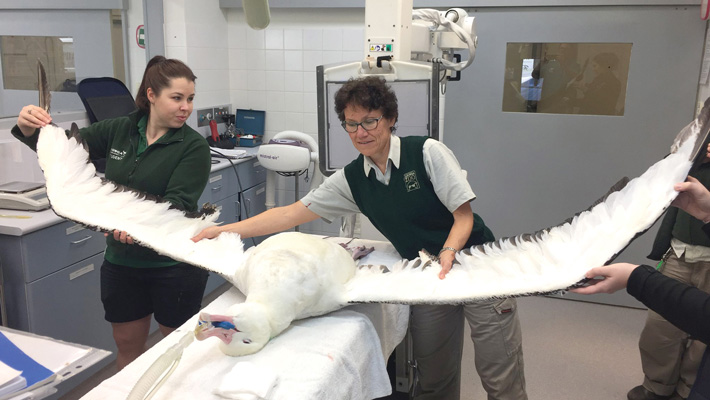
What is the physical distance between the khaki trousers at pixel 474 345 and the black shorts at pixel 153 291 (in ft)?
2.76

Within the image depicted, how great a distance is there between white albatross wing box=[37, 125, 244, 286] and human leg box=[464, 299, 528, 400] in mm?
873

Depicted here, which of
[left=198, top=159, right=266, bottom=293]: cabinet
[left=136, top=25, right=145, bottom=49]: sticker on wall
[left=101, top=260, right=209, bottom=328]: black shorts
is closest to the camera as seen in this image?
[left=101, top=260, right=209, bottom=328]: black shorts

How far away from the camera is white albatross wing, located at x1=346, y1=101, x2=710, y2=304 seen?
1275mm

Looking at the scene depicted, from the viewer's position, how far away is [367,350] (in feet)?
5.13

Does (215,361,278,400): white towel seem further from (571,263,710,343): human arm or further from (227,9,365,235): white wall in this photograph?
(227,9,365,235): white wall

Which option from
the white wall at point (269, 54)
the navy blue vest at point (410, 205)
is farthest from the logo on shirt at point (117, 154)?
the white wall at point (269, 54)

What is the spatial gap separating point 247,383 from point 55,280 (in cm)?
175

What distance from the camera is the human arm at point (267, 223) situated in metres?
1.91

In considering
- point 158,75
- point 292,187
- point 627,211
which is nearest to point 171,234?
point 158,75

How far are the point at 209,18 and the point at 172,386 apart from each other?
3.61 m

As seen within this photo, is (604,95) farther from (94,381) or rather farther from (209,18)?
(94,381)

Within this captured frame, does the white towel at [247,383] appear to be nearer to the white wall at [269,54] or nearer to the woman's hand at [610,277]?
the woman's hand at [610,277]

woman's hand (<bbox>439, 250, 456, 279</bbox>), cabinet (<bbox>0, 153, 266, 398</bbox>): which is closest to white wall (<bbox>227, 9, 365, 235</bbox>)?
cabinet (<bbox>0, 153, 266, 398</bbox>)

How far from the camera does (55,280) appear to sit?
255cm
